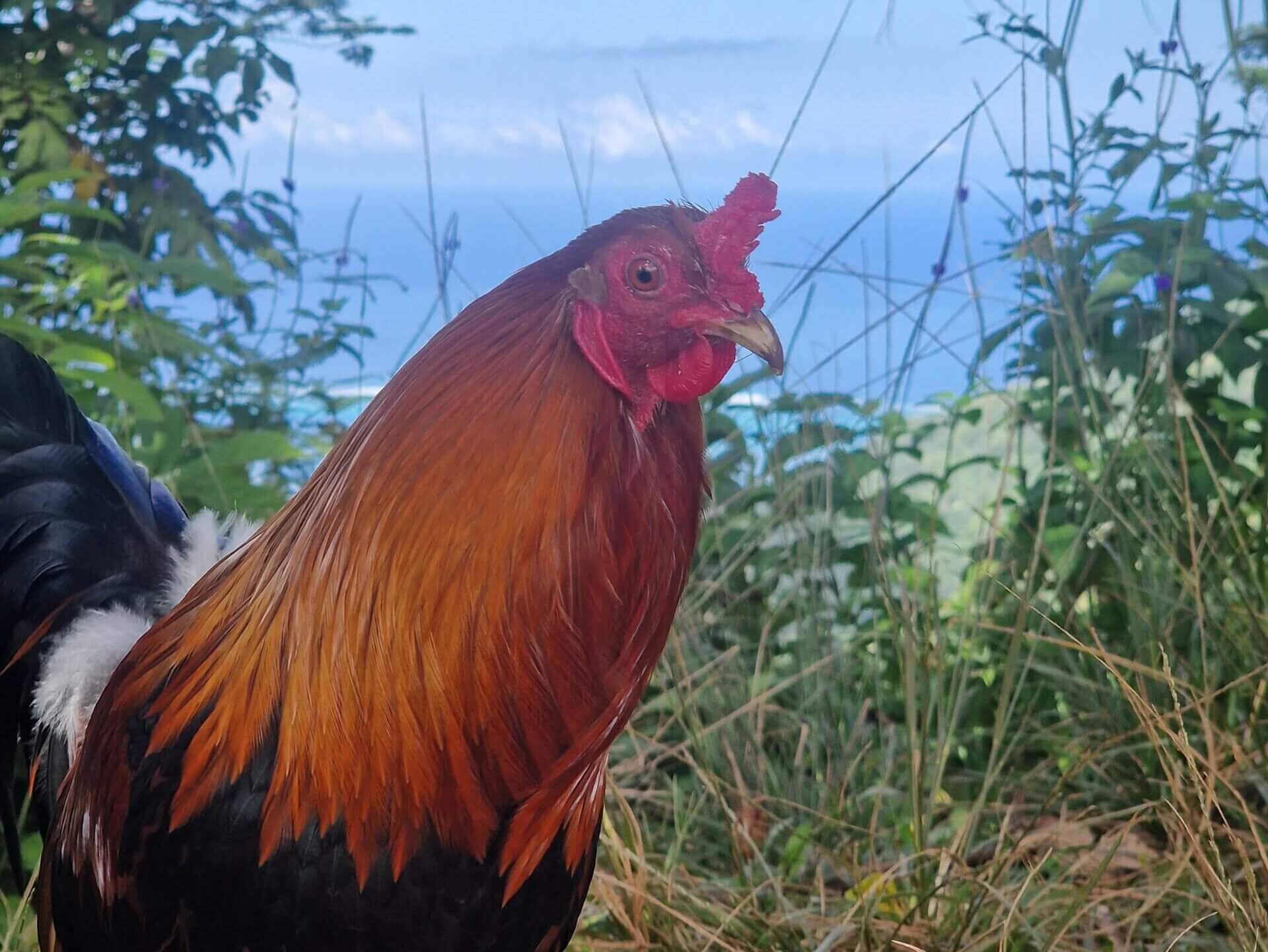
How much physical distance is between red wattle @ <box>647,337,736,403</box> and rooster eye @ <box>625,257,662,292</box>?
3.0 inches

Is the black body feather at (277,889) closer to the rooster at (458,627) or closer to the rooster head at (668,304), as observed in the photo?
the rooster at (458,627)

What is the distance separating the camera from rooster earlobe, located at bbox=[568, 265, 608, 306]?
118cm

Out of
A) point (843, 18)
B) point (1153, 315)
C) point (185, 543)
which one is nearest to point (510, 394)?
point (185, 543)

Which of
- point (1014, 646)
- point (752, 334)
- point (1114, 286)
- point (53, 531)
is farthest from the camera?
point (1114, 286)

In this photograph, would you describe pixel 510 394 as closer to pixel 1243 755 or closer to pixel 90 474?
pixel 90 474

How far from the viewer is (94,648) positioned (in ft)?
4.98

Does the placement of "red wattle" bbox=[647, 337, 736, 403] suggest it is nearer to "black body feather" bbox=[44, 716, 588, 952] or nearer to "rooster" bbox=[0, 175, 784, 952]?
"rooster" bbox=[0, 175, 784, 952]

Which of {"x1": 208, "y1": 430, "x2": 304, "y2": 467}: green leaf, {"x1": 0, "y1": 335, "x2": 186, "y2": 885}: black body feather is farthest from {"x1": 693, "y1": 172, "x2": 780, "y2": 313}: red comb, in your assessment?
{"x1": 208, "y1": 430, "x2": 304, "y2": 467}: green leaf

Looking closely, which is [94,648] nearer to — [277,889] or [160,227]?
[277,889]

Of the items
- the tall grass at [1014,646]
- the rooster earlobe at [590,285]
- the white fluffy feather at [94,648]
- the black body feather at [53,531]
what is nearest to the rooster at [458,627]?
the rooster earlobe at [590,285]

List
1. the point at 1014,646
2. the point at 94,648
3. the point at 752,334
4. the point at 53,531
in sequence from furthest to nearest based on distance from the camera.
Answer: the point at 1014,646 < the point at 53,531 < the point at 94,648 < the point at 752,334

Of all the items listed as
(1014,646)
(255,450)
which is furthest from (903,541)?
(255,450)

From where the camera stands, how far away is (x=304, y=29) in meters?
3.19

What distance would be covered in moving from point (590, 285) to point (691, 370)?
0.45 ft
